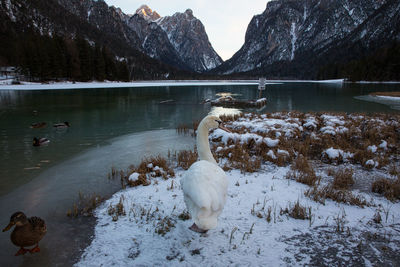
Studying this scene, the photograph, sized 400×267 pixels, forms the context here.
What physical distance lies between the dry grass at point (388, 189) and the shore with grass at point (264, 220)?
20 mm

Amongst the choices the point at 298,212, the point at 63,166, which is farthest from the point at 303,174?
the point at 63,166

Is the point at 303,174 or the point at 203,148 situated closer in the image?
the point at 203,148

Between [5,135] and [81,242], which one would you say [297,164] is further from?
[5,135]

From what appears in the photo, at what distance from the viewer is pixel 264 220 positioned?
441cm

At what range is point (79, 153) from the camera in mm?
10008

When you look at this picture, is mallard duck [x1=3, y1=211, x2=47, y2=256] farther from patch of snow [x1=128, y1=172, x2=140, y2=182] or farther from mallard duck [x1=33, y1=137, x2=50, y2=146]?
mallard duck [x1=33, y1=137, x2=50, y2=146]

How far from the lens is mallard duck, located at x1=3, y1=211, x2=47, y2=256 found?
12.0 feet

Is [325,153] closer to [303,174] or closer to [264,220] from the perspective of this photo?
[303,174]

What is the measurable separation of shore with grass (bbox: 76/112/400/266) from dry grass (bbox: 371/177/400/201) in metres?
0.02

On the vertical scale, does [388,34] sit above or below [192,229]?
above

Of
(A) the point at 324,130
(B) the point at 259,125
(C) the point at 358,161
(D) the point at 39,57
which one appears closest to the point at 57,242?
(C) the point at 358,161

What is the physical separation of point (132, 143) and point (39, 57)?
255 ft

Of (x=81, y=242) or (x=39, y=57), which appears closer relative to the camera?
(x=81, y=242)

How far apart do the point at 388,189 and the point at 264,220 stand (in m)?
3.58
